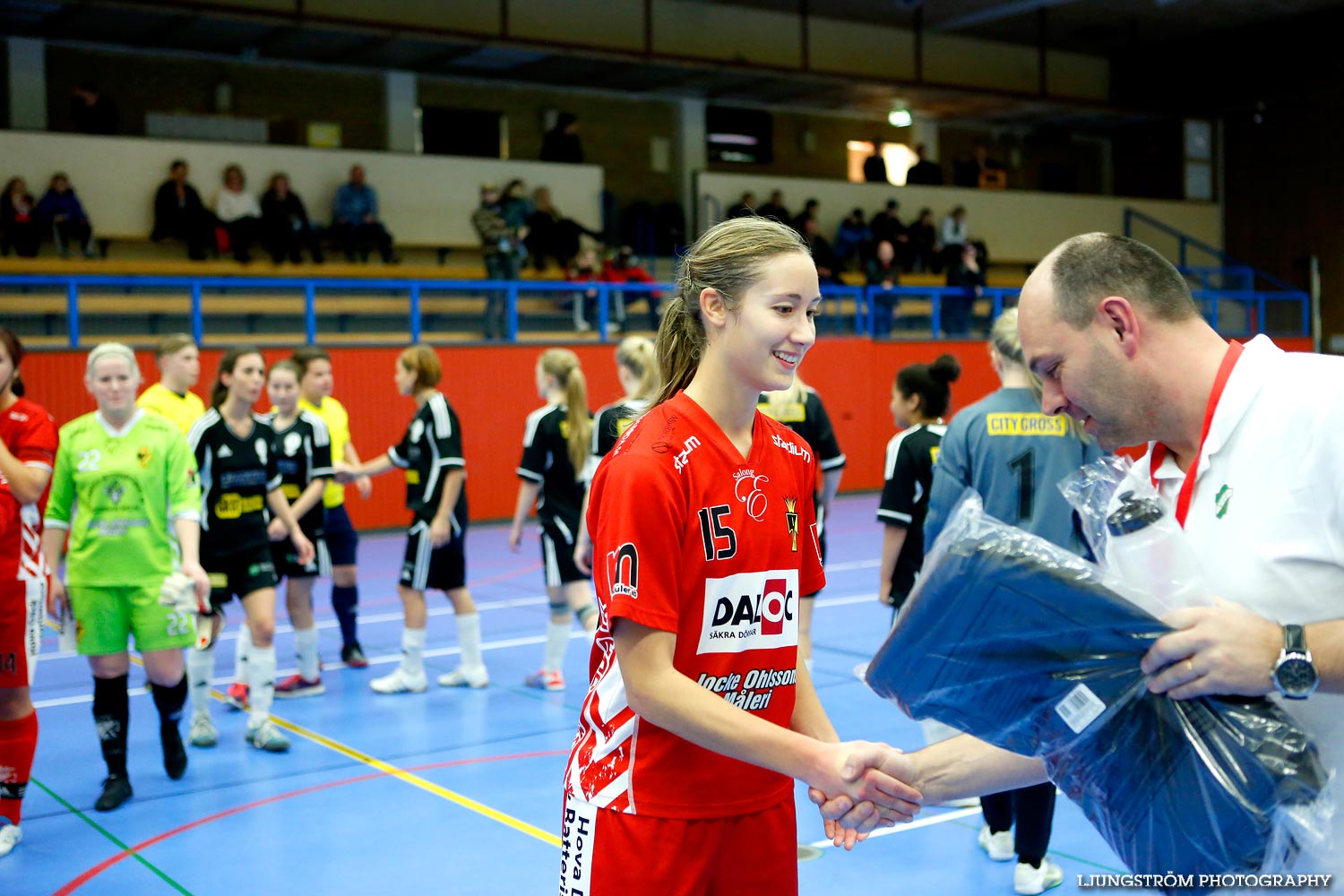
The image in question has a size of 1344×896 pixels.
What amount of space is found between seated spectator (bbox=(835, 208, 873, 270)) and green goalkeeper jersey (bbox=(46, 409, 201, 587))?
18.5 m

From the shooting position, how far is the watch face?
1.79m

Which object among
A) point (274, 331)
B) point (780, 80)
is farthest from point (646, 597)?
point (780, 80)

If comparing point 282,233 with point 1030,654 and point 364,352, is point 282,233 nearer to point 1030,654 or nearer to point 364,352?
point 364,352

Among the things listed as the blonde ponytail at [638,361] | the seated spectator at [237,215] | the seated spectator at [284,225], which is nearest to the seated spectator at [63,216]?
the seated spectator at [237,215]

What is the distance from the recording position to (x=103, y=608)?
19.5 feet

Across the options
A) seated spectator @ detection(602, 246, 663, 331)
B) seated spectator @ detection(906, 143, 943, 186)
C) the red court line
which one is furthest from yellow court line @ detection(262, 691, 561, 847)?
seated spectator @ detection(906, 143, 943, 186)

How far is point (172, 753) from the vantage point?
6.46 meters

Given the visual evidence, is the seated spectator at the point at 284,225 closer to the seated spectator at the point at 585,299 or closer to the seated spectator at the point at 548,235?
the seated spectator at the point at 548,235

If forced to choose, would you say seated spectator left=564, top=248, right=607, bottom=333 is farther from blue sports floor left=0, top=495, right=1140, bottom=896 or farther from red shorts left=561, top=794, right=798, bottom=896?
red shorts left=561, top=794, right=798, bottom=896

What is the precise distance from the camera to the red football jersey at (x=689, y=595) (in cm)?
236

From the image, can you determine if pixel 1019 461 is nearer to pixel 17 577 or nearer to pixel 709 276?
pixel 709 276

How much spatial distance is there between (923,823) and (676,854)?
3632mm

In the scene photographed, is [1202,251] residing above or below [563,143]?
below

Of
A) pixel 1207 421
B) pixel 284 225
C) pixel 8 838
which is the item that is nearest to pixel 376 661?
pixel 8 838
